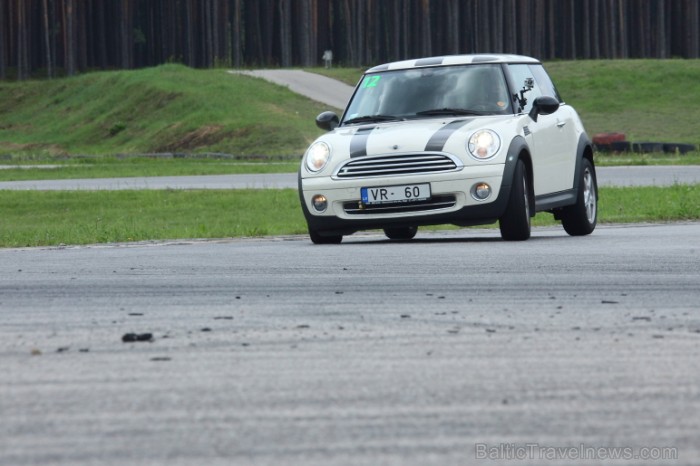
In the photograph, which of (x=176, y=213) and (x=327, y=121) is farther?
(x=176, y=213)

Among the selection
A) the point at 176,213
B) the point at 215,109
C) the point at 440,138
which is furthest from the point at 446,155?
the point at 215,109

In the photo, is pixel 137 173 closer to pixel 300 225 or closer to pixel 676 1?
pixel 300 225

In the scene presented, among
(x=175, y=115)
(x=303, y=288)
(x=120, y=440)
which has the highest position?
(x=120, y=440)

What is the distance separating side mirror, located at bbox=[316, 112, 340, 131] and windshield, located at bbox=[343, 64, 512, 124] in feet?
0.39

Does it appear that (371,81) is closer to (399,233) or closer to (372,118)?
(372,118)

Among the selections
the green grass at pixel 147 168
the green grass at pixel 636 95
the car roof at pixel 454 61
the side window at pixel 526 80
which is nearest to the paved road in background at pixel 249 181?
the green grass at pixel 147 168

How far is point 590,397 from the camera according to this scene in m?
4.57

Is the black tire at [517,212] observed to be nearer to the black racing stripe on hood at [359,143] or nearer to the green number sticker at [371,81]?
the black racing stripe on hood at [359,143]

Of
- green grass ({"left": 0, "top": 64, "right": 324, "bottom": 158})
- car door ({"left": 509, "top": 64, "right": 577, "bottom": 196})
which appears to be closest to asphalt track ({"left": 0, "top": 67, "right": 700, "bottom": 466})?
car door ({"left": 509, "top": 64, "right": 577, "bottom": 196})

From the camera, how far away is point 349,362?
5.35 m

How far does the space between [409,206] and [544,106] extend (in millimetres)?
1760

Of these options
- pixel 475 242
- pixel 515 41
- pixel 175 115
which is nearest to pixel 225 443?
pixel 475 242

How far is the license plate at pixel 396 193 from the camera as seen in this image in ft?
38.8

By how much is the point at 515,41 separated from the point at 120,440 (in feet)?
198
